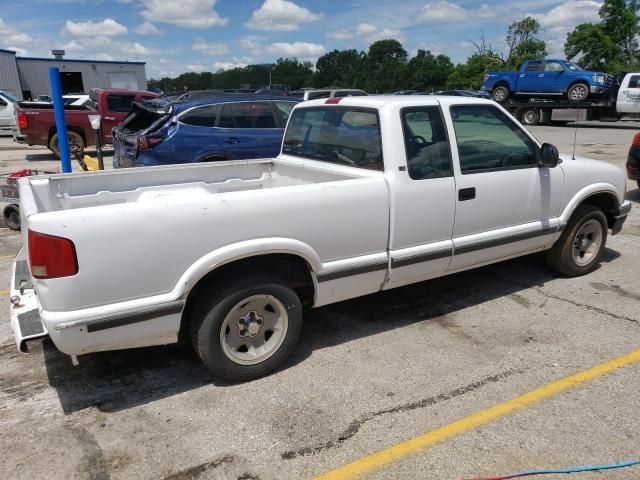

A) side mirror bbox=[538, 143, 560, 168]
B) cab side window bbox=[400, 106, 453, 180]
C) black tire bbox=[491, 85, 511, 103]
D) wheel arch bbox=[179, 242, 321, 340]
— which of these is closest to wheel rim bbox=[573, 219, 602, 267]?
side mirror bbox=[538, 143, 560, 168]

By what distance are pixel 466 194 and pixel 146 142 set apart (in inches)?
204

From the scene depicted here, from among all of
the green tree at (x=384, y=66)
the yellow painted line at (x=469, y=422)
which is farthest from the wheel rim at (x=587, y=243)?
the green tree at (x=384, y=66)

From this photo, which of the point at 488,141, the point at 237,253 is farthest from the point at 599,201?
the point at 237,253

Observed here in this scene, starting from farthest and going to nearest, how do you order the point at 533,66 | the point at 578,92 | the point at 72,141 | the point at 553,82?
the point at 533,66
the point at 553,82
the point at 578,92
the point at 72,141

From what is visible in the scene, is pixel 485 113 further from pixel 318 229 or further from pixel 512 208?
pixel 318 229

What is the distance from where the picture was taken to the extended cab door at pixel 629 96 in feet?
71.6

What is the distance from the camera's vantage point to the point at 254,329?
3354 millimetres

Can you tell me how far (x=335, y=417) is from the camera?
3.03 metres

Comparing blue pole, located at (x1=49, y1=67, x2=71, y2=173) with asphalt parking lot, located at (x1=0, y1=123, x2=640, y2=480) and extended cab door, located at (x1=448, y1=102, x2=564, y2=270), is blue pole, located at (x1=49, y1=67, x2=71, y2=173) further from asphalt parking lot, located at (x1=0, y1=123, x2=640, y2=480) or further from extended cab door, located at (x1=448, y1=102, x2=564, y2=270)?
extended cab door, located at (x1=448, y1=102, x2=564, y2=270)

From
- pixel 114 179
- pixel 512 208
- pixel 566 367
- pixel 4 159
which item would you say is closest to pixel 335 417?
pixel 566 367

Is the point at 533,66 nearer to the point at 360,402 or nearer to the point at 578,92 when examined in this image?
the point at 578,92

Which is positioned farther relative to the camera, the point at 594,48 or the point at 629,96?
the point at 594,48

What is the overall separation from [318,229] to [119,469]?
5.65 feet

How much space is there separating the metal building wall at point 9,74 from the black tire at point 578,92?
41.3 meters
